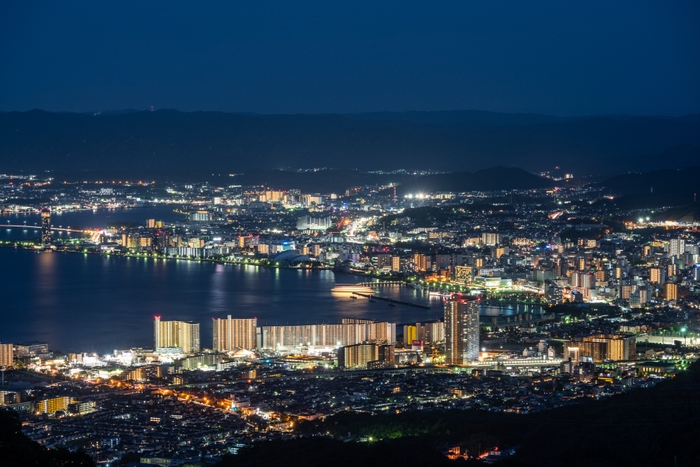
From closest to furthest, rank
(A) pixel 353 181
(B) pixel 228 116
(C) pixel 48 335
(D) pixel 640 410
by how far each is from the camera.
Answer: (D) pixel 640 410, (C) pixel 48 335, (A) pixel 353 181, (B) pixel 228 116

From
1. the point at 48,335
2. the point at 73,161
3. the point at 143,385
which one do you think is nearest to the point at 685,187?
the point at 48,335

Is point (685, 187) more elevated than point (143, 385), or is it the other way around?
point (685, 187)

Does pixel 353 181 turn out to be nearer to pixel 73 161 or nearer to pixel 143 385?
pixel 73 161

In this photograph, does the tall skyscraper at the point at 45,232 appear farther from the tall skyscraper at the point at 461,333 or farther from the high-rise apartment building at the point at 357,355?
the high-rise apartment building at the point at 357,355

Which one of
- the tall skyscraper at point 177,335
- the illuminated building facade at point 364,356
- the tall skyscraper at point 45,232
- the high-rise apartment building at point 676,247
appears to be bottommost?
the illuminated building facade at point 364,356

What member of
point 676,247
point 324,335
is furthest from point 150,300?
point 676,247

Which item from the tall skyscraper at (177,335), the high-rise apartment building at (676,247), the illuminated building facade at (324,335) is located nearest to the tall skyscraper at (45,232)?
the high-rise apartment building at (676,247)

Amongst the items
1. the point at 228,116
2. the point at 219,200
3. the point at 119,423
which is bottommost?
the point at 119,423
